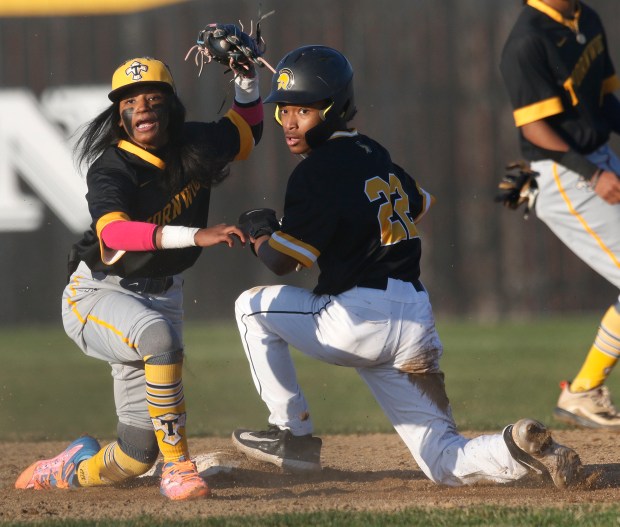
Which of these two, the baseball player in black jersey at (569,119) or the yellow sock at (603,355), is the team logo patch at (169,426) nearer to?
the baseball player in black jersey at (569,119)

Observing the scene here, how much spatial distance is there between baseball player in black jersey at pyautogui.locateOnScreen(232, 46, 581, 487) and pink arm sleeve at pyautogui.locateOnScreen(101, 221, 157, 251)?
390mm

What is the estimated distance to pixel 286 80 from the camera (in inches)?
192

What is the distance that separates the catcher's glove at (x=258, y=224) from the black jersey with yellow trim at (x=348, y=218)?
0.09 m

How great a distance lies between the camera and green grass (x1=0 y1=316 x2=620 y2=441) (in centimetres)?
761

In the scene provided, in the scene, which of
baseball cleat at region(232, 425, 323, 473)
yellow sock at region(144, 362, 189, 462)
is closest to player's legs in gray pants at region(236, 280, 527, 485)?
baseball cleat at region(232, 425, 323, 473)

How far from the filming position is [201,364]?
33.9 ft

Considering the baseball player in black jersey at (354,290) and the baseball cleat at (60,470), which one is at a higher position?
the baseball player in black jersey at (354,290)

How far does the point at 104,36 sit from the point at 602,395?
8.53m

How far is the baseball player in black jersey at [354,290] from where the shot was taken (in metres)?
4.59

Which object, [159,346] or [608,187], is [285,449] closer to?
[159,346]

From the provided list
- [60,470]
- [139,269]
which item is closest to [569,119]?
[139,269]

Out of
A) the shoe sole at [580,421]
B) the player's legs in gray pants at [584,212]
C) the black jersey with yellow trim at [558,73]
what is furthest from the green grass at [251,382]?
the black jersey with yellow trim at [558,73]

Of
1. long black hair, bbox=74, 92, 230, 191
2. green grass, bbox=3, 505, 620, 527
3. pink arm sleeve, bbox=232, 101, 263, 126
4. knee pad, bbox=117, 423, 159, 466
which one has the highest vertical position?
pink arm sleeve, bbox=232, 101, 263, 126

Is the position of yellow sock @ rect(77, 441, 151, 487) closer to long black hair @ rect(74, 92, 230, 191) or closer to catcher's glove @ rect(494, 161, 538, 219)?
long black hair @ rect(74, 92, 230, 191)
